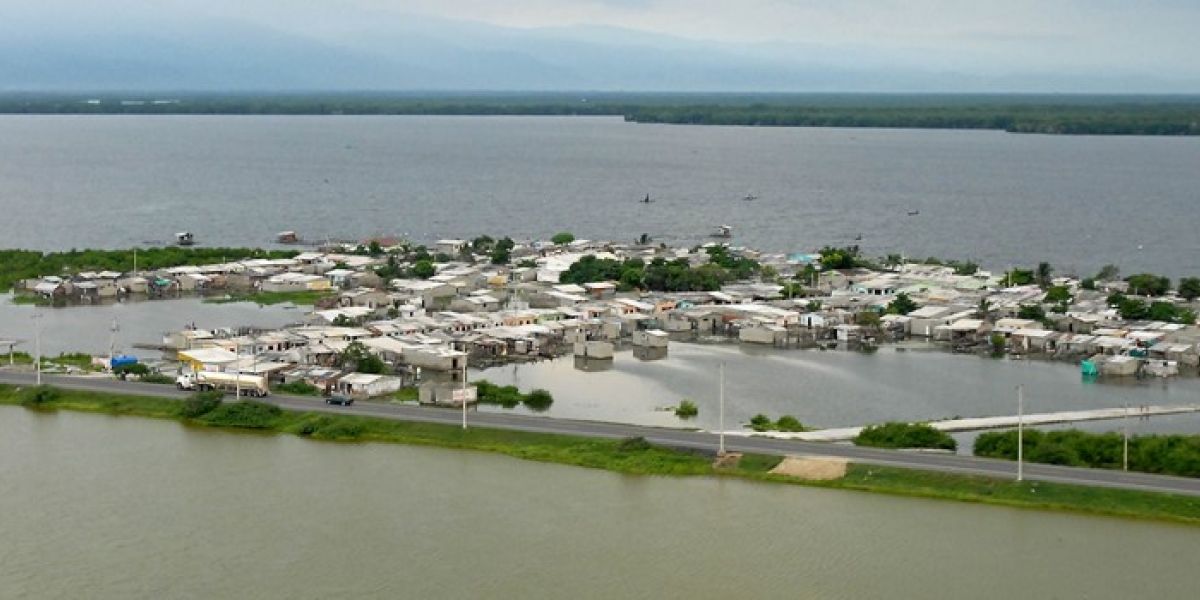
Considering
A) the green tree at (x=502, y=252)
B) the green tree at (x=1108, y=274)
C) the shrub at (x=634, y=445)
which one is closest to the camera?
the shrub at (x=634, y=445)

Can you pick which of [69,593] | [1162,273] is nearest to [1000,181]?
[1162,273]

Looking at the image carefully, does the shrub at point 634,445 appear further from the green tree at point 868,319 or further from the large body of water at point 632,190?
the large body of water at point 632,190

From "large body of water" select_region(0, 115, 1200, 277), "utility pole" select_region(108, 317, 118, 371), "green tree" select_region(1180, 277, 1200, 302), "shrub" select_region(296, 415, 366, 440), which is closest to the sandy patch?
"shrub" select_region(296, 415, 366, 440)

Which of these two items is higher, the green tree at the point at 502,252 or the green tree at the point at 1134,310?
the green tree at the point at 502,252

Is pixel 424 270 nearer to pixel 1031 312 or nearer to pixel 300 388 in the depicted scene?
pixel 300 388

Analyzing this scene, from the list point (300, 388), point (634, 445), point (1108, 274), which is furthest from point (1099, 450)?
point (1108, 274)

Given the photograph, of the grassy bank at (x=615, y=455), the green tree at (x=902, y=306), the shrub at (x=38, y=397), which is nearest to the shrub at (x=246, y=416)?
the grassy bank at (x=615, y=455)

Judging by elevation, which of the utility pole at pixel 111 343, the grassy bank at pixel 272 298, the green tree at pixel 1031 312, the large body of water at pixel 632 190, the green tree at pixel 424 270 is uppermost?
the large body of water at pixel 632 190

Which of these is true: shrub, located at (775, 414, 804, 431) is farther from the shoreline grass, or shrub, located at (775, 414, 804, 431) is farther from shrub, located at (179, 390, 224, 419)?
the shoreline grass
